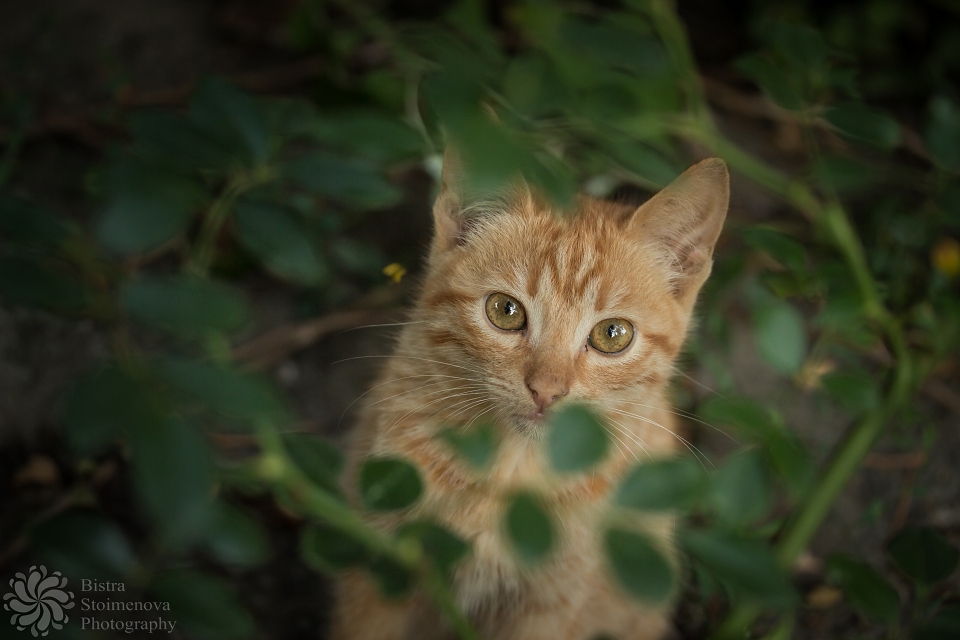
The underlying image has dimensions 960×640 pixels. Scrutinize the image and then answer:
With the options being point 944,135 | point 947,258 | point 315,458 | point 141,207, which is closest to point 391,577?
point 315,458

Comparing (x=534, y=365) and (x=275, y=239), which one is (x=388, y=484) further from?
(x=534, y=365)

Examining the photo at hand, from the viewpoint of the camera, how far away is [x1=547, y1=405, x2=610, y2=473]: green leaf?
851 mm

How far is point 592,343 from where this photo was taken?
163 centimetres

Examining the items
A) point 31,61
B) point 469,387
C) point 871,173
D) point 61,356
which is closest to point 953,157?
point 871,173

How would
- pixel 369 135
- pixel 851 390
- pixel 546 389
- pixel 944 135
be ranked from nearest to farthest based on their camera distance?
1. pixel 369 135
2. pixel 546 389
3. pixel 851 390
4. pixel 944 135

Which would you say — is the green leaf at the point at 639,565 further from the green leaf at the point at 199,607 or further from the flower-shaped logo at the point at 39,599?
the flower-shaped logo at the point at 39,599

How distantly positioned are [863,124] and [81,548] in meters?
1.67

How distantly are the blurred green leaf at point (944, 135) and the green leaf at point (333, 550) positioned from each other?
65.4 inches

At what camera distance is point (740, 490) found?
115cm

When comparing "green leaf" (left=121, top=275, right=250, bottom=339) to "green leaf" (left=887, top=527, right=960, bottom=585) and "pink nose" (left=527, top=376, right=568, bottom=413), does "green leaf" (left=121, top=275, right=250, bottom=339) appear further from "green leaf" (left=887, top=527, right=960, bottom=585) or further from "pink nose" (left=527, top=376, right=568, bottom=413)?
"green leaf" (left=887, top=527, right=960, bottom=585)

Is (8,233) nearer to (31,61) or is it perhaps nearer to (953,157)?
(953,157)

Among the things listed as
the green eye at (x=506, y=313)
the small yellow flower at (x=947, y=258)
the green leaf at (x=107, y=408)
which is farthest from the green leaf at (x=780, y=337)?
the small yellow flower at (x=947, y=258)

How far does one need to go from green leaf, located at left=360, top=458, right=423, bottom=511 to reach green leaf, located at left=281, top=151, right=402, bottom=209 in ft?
1.31

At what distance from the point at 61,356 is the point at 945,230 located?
3.37 m
